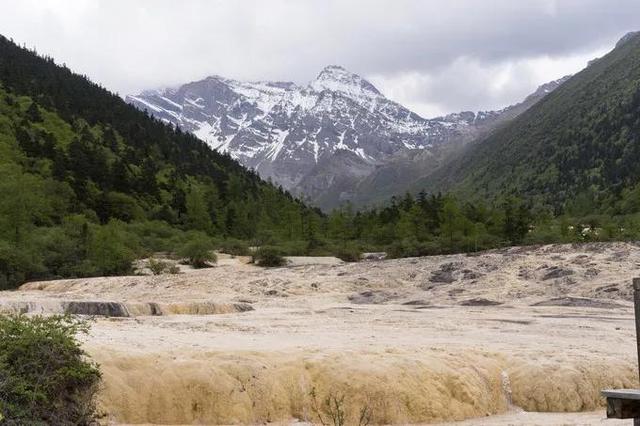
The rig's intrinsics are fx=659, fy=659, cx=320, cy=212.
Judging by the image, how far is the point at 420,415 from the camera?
14.7 metres

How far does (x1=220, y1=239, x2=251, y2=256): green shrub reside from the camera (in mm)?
66000

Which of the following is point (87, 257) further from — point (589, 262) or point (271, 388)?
point (271, 388)

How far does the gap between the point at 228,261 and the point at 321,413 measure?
156 feet

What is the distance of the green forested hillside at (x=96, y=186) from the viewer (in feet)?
174

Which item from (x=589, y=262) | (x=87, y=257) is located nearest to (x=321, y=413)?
(x=589, y=262)

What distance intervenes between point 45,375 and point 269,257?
1826 inches

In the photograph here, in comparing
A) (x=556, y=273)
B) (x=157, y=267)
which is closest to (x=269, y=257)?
(x=157, y=267)

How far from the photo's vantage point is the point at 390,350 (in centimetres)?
1731

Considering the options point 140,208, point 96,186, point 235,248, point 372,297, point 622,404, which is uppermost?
point 96,186

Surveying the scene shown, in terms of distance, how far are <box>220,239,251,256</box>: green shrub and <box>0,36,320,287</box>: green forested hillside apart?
14.1ft

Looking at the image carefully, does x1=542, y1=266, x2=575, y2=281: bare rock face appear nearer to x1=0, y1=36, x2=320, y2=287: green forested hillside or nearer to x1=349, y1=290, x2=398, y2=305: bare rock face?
x1=349, y1=290, x2=398, y2=305: bare rock face

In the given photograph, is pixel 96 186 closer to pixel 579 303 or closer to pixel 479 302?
pixel 479 302

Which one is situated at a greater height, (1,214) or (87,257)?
(1,214)

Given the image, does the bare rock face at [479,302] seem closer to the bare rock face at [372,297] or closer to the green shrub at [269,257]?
the bare rock face at [372,297]
